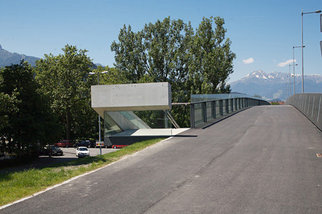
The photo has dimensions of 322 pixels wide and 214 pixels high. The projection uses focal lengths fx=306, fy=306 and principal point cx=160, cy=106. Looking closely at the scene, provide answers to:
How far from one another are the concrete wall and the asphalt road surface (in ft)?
26.5

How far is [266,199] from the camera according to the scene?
769 centimetres

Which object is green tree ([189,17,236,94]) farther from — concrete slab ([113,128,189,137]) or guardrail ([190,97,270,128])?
concrete slab ([113,128,189,137])

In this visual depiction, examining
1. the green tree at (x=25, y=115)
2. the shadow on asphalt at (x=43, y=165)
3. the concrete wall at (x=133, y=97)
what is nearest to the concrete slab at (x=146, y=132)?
the concrete wall at (x=133, y=97)

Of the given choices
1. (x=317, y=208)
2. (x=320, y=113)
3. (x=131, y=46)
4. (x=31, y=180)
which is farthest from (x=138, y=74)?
(x=317, y=208)

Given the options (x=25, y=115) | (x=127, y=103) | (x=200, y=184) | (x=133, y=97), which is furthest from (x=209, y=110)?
A: (x=200, y=184)

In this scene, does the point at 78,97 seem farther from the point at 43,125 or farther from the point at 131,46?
the point at 43,125

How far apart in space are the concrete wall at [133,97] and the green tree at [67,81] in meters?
33.7

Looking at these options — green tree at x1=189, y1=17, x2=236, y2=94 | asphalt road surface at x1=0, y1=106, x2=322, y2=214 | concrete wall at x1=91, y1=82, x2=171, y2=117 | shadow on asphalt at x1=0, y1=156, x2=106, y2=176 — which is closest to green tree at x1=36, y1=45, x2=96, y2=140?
green tree at x1=189, y1=17, x2=236, y2=94

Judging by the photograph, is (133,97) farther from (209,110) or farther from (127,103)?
(209,110)

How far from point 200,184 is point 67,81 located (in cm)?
5228

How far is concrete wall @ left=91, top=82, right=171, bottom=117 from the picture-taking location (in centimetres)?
2298

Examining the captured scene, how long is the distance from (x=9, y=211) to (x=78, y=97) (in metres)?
53.0

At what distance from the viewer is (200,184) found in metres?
9.16

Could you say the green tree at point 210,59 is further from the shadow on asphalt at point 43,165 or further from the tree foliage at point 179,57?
the shadow on asphalt at point 43,165
